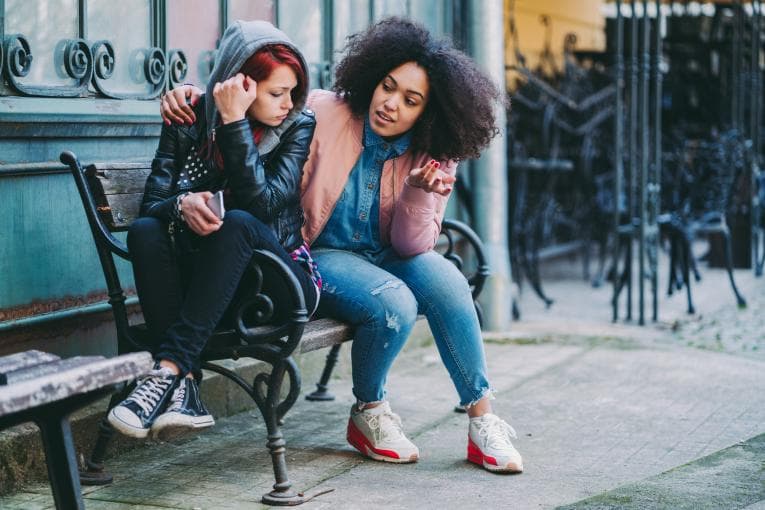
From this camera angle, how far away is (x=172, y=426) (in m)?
3.30

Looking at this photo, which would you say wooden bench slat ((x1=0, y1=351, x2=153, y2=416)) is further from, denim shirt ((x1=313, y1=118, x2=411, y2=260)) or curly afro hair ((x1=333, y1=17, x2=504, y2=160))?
curly afro hair ((x1=333, y1=17, x2=504, y2=160))

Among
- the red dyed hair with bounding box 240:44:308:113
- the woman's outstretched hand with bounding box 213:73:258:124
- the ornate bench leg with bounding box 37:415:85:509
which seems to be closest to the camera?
the ornate bench leg with bounding box 37:415:85:509

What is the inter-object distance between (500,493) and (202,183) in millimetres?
1359

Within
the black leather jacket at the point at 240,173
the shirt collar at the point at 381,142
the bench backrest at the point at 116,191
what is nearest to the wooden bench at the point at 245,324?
the bench backrest at the point at 116,191

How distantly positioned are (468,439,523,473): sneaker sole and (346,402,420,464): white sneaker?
0.20m

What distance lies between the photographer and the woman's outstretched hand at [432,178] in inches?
149

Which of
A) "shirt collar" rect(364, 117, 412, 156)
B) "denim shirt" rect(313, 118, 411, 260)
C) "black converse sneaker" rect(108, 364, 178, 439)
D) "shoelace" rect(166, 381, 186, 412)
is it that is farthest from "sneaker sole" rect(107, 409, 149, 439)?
"shirt collar" rect(364, 117, 412, 156)

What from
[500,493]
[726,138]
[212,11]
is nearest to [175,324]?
[500,493]

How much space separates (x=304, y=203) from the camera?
13.5ft

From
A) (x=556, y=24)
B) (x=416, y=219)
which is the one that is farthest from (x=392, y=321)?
(x=556, y=24)

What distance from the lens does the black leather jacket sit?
3.50 metres

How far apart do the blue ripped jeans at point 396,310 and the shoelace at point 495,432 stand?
0.09 m

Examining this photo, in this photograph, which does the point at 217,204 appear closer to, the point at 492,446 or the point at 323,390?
the point at 492,446

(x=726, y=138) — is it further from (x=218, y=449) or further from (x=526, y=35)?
(x=218, y=449)
